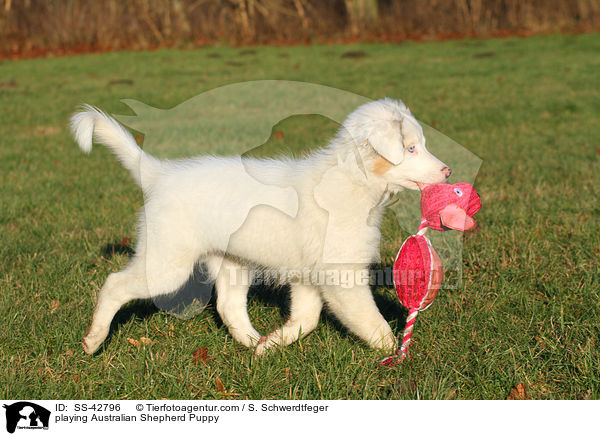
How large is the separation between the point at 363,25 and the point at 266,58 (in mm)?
5656

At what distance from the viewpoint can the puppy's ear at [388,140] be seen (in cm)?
307

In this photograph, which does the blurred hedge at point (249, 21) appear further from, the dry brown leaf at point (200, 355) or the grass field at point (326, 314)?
the dry brown leaf at point (200, 355)

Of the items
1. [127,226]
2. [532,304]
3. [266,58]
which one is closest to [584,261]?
[532,304]

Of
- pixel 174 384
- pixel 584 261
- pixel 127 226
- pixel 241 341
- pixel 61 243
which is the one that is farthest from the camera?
pixel 127 226

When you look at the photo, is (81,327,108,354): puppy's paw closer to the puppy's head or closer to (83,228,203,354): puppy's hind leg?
(83,228,203,354): puppy's hind leg

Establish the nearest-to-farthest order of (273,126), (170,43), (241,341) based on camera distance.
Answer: (241,341) < (273,126) < (170,43)

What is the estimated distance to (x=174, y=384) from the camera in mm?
2982

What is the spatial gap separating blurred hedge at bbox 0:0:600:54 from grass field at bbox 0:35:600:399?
38.9 ft

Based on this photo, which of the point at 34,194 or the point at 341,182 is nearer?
the point at 341,182

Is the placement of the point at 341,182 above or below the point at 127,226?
above

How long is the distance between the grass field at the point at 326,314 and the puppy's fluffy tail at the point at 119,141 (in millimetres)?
887

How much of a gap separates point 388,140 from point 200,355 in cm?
153

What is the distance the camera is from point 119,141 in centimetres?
343

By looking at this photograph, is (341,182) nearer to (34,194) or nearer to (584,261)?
(584,261)
